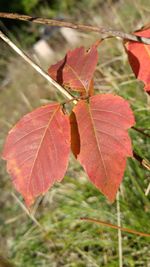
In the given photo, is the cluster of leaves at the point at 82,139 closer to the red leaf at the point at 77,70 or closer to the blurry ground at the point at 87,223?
the red leaf at the point at 77,70

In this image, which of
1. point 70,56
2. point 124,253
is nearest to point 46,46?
point 124,253

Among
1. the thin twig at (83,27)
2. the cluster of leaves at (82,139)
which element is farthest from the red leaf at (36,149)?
the thin twig at (83,27)

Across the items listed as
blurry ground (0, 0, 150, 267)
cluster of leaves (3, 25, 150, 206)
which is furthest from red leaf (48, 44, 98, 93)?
blurry ground (0, 0, 150, 267)

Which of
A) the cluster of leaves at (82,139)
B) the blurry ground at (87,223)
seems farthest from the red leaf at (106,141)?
the blurry ground at (87,223)

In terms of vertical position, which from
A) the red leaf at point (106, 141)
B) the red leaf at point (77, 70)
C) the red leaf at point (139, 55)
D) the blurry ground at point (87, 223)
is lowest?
the blurry ground at point (87, 223)

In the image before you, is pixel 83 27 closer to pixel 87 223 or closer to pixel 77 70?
pixel 77 70

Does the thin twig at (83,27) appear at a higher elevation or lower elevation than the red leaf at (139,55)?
higher

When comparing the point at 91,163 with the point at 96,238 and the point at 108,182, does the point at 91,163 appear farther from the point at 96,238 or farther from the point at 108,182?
the point at 96,238

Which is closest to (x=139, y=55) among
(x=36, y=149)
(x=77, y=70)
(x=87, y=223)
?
(x=77, y=70)

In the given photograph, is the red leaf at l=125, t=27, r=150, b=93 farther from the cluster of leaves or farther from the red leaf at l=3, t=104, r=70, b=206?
the red leaf at l=3, t=104, r=70, b=206

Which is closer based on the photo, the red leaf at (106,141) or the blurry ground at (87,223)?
the red leaf at (106,141)
